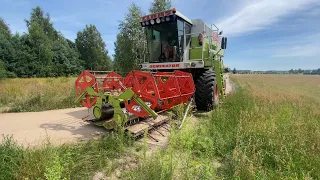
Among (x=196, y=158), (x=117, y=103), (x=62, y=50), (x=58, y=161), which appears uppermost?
(x=62, y=50)

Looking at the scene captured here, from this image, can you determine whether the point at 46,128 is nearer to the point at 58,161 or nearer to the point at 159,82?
the point at 159,82

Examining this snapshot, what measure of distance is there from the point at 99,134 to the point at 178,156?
201 centimetres

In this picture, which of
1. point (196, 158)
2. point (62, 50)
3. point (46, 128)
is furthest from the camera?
point (62, 50)

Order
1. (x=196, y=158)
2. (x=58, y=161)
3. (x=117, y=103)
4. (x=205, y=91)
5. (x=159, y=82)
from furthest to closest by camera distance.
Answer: (x=205, y=91) < (x=159, y=82) < (x=117, y=103) < (x=196, y=158) < (x=58, y=161)

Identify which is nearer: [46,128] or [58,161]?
[58,161]

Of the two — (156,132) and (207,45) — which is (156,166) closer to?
(156,132)

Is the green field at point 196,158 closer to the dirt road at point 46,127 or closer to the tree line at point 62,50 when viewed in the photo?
the dirt road at point 46,127

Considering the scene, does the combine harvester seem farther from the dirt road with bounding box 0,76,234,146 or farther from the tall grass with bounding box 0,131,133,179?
the tall grass with bounding box 0,131,133,179

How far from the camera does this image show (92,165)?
2754 mm

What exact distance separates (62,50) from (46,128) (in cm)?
3628

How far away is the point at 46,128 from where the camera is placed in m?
4.73

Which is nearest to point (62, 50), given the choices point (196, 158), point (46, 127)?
point (46, 127)

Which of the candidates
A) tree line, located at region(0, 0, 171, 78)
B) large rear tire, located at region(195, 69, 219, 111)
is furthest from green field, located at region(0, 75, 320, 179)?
tree line, located at region(0, 0, 171, 78)

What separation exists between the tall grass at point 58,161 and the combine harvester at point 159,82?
63cm
